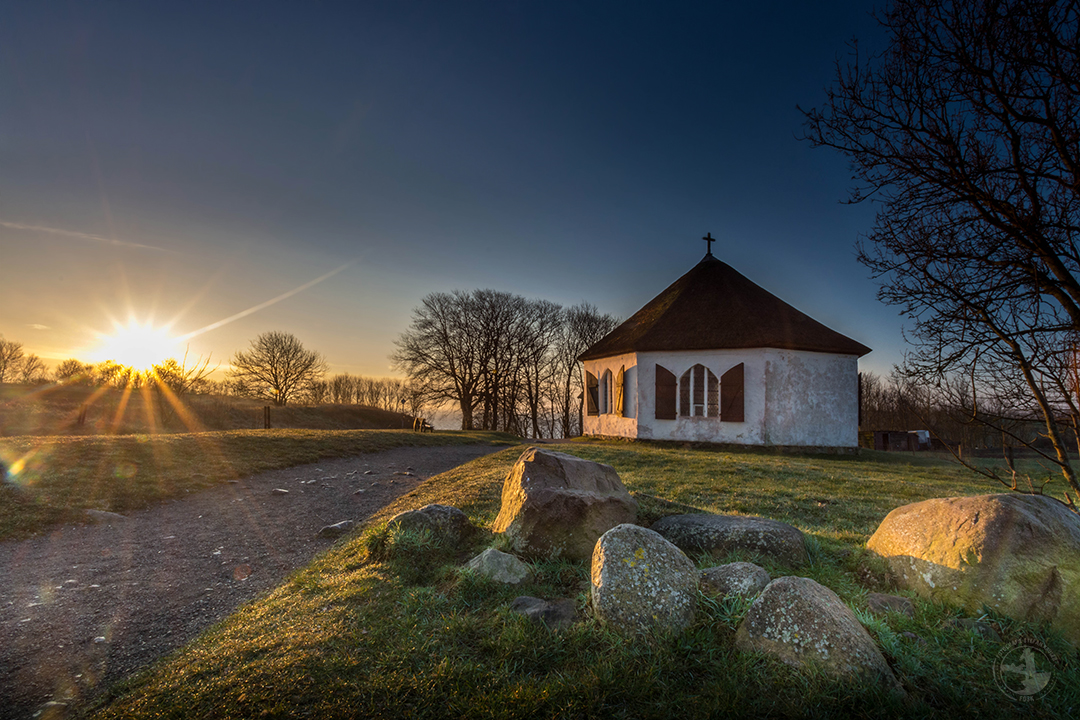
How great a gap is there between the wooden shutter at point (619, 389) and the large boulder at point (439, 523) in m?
16.7

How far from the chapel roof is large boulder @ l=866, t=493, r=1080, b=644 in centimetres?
1527

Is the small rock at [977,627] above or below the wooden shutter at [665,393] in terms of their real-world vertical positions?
below

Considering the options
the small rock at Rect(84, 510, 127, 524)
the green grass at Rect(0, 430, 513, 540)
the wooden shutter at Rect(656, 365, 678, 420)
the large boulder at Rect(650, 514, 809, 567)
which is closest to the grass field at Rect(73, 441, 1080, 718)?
the large boulder at Rect(650, 514, 809, 567)

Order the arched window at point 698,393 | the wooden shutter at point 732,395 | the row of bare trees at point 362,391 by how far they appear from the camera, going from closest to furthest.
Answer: the wooden shutter at point 732,395 < the arched window at point 698,393 < the row of bare trees at point 362,391

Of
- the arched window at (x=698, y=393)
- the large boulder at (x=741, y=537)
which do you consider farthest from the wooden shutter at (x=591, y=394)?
the large boulder at (x=741, y=537)

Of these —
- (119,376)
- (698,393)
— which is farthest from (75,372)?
(698,393)

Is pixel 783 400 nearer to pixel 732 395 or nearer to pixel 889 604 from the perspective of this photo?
pixel 732 395

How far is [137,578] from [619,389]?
18439 mm

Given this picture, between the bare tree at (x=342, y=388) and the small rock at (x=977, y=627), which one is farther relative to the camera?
the bare tree at (x=342, y=388)

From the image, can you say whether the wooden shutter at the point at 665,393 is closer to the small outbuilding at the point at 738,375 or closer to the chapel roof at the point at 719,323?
the small outbuilding at the point at 738,375

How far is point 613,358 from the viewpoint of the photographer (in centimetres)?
2325

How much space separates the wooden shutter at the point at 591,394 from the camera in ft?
81.0

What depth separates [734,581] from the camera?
393 cm

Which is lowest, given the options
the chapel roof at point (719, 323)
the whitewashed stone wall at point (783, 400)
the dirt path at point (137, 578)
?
the dirt path at point (137, 578)
